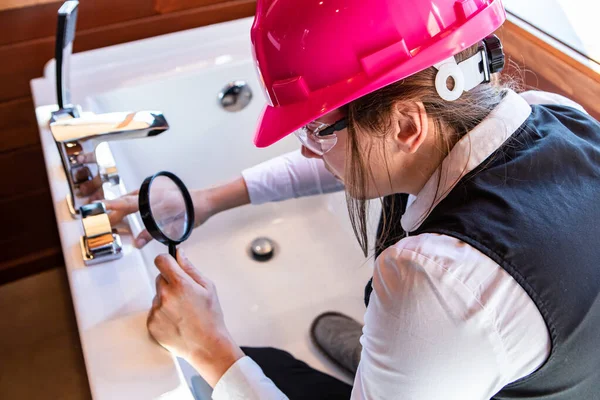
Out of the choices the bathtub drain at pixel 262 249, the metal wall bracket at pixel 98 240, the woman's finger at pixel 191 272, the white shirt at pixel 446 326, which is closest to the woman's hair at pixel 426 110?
the white shirt at pixel 446 326

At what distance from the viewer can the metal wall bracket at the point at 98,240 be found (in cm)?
80

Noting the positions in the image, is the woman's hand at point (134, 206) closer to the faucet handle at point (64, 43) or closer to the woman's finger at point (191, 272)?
the woman's finger at point (191, 272)

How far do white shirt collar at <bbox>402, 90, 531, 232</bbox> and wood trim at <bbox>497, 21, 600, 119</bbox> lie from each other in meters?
0.33

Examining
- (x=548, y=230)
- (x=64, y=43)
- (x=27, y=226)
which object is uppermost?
(x=64, y=43)

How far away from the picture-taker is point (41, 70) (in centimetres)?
121

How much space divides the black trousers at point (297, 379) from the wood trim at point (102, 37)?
0.75 meters

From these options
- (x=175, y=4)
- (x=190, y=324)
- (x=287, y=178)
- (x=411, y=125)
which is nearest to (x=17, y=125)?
(x=175, y=4)

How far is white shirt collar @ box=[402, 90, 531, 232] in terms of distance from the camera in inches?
24.3

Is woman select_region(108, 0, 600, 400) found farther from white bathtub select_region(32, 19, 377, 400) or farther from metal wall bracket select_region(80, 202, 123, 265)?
white bathtub select_region(32, 19, 377, 400)

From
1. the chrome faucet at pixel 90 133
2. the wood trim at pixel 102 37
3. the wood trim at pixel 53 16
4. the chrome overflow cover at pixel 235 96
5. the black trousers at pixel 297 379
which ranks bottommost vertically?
the black trousers at pixel 297 379

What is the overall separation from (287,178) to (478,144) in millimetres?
477

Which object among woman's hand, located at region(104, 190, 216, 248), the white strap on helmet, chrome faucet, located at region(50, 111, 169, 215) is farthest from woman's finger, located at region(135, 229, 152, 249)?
the white strap on helmet

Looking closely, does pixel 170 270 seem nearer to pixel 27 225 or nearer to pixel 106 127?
pixel 106 127

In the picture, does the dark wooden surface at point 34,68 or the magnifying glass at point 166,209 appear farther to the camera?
the dark wooden surface at point 34,68
